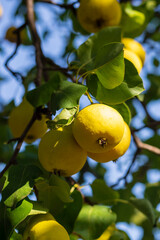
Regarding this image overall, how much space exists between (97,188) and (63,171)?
0.46 m

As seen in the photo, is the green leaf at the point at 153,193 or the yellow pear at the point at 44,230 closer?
the yellow pear at the point at 44,230

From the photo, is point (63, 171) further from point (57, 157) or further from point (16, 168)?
point (16, 168)

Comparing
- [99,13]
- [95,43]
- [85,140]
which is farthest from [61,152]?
[99,13]

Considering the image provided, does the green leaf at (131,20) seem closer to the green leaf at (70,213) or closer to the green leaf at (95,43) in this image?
the green leaf at (95,43)

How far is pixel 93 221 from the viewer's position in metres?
1.35

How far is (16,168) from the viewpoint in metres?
1.22

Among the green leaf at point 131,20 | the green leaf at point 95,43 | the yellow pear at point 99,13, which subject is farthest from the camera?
the green leaf at point 131,20

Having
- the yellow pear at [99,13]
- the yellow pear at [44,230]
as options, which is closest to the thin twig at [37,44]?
the yellow pear at [99,13]

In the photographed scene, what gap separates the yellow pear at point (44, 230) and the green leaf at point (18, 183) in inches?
3.8

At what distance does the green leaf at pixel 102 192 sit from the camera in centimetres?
156

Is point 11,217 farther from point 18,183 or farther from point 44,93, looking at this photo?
point 44,93

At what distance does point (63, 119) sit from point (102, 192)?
0.59 meters

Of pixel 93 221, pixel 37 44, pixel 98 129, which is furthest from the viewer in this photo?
pixel 37 44

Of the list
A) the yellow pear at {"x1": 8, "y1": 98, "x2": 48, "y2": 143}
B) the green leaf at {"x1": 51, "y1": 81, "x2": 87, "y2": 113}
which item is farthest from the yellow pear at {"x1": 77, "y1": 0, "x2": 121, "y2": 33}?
the green leaf at {"x1": 51, "y1": 81, "x2": 87, "y2": 113}
